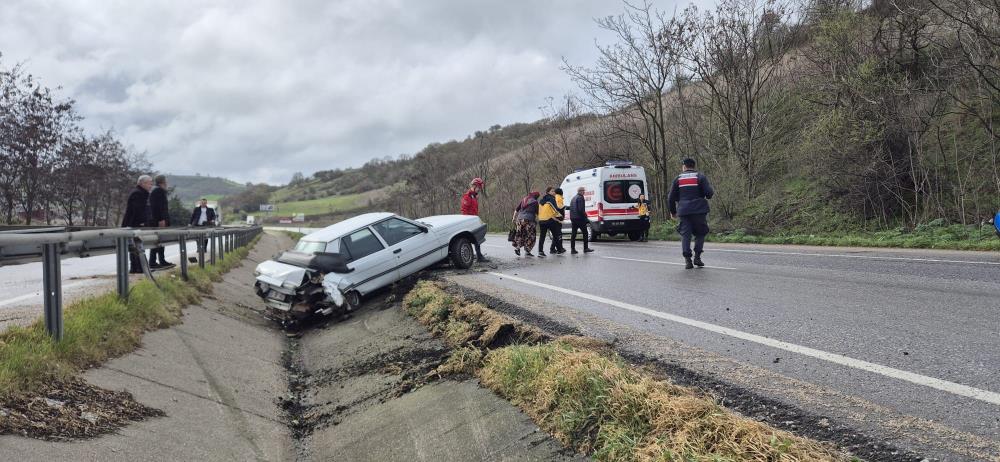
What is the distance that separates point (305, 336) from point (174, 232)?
254 cm

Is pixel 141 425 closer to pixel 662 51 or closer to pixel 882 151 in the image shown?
pixel 882 151

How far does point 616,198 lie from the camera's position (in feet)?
62.4

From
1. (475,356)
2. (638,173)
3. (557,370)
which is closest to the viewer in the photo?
(557,370)

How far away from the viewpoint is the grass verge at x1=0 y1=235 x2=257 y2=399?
392cm

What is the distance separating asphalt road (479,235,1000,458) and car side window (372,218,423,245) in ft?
4.91

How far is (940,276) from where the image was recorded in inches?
295

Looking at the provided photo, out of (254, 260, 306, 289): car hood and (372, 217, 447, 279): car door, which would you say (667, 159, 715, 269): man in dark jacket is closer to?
(372, 217, 447, 279): car door

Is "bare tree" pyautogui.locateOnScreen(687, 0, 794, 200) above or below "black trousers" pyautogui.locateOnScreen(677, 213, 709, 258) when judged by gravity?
above

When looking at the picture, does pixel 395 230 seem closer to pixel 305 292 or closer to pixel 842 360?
pixel 305 292

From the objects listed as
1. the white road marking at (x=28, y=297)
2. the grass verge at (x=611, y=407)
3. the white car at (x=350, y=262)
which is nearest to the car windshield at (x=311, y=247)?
the white car at (x=350, y=262)

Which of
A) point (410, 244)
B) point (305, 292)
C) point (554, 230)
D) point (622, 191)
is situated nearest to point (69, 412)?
point (305, 292)

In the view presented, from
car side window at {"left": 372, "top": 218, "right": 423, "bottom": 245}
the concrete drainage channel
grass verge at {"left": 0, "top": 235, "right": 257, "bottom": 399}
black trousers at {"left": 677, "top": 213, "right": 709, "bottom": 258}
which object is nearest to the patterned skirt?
car side window at {"left": 372, "top": 218, "right": 423, "bottom": 245}

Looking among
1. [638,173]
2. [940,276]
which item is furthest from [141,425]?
[638,173]

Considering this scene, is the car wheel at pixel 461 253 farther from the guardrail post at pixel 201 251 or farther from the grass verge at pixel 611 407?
the grass verge at pixel 611 407
